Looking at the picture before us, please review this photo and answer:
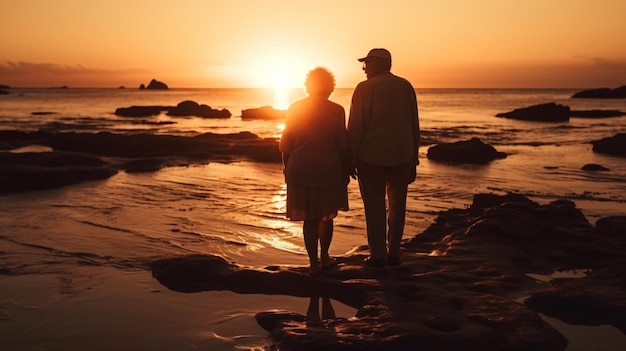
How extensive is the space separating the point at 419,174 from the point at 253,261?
10.5 metres

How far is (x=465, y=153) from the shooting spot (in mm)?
19484

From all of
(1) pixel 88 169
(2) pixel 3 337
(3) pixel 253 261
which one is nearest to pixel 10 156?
(1) pixel 88 169

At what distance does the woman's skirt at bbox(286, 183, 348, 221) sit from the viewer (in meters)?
5.86

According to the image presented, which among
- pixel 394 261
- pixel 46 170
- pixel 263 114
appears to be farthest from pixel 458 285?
pixel 263 114

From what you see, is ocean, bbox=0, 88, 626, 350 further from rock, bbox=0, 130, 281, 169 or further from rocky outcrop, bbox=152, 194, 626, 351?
rock, bbox=0, 130, 281, 169

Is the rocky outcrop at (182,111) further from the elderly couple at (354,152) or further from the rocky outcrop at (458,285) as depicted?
the elderly couple at (354,152)

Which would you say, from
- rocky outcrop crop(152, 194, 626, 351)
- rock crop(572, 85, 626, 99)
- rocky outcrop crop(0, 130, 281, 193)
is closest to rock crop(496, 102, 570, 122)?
rocky outcrop crop(0, 130, 281, 193)

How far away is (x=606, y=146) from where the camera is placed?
22.5m

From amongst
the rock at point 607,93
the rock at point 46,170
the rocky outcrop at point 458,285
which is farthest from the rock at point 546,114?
the rock at point 607,93

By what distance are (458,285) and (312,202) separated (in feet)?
5.79

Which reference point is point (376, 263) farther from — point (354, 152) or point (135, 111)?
point (135, 111)

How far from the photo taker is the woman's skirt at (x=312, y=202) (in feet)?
19.2

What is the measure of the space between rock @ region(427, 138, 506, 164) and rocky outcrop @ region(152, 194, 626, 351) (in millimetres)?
11090

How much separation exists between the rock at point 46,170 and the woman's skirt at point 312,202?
9577mm
